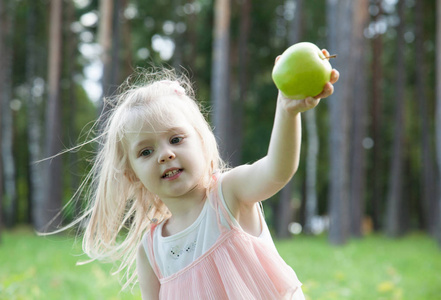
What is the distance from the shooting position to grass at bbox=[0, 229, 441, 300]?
4.72 metres

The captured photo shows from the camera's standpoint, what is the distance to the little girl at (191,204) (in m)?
2.11

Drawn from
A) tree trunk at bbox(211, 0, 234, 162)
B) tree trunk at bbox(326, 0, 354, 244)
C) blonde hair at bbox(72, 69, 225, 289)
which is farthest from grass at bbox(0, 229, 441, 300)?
tree trunk at bbox(211, 0, 234, 162)

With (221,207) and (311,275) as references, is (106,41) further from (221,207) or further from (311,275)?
(221,207)

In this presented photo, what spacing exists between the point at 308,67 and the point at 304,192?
2083 cm

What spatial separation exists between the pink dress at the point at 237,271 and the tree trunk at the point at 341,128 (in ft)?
30.4

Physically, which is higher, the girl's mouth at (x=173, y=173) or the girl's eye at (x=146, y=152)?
the girl's eye at (x=146, y=152)

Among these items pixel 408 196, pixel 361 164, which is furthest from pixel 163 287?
pixel 408 196

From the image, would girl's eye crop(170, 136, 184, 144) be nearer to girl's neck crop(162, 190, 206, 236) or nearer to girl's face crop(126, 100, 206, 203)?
girl's face crop(126, 100, 206, 203)

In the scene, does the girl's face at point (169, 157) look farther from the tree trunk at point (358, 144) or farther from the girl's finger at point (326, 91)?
the tree trunk at point (358, 144)

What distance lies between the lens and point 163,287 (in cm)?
233

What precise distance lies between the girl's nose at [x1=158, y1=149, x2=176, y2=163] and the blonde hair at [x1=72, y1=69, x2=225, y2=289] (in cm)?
A: 15

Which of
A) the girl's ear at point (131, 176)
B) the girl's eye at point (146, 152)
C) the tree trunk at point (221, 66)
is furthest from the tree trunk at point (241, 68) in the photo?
the girl's eye at point (146, 152)

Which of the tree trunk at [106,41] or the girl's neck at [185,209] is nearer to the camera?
the girl's neck at [185,209]

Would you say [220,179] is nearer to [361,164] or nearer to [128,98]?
[128,98]
